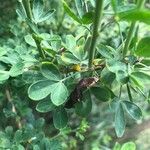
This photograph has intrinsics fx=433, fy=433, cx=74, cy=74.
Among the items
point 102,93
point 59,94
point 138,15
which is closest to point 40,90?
point 59,94

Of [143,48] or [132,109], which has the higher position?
[143,48]

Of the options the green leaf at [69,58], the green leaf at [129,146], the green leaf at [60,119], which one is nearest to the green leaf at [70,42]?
the green leaf at [69,58]

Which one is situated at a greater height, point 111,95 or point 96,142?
point 111,95

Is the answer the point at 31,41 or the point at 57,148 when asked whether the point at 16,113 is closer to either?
the point at 57,148

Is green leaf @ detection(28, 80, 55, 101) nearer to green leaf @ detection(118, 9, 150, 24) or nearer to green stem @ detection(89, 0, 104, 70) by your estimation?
green stem @ detection(89, 0, 104, 70)

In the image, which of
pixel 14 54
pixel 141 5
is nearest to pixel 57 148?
pixel 14 54

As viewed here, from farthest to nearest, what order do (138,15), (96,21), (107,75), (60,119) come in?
1. (60,119)
2. (107,75)
3. (96,21)
4. (138,15)

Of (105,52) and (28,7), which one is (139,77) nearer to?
(105,52)

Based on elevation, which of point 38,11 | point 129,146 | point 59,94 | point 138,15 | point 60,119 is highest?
point 138,15
